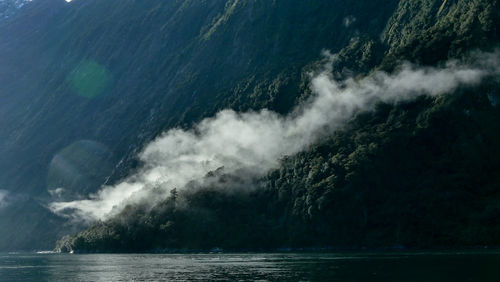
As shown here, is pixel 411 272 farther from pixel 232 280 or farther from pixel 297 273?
pixel 232 280

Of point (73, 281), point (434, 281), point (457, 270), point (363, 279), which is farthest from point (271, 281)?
point (73, 281)

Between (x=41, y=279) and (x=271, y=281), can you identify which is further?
(x=41, y=279)

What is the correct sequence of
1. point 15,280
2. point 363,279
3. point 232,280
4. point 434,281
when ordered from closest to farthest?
point 434,281 < point 363,279 < point 232,280 < point 15,280

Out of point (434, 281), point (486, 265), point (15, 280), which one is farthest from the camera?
point (15, 280)

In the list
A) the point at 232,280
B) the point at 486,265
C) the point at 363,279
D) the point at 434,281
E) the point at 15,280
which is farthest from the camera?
the point at 15,280

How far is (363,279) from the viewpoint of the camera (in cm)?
10250

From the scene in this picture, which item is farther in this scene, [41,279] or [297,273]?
[41,279]

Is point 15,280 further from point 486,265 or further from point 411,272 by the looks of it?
point 486,265

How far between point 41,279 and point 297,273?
60.7m


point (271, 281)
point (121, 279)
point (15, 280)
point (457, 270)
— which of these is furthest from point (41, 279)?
point (457, 270)

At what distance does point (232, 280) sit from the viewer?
109875 millimetres

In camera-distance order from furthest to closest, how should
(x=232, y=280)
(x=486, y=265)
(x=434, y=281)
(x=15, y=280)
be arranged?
(x=15, y=280) < (x=486, y=265) < (x=232, y=280) < (x=434, y=281)

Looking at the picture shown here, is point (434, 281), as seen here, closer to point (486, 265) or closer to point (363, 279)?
point (363, 279)

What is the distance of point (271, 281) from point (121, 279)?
127 feet
